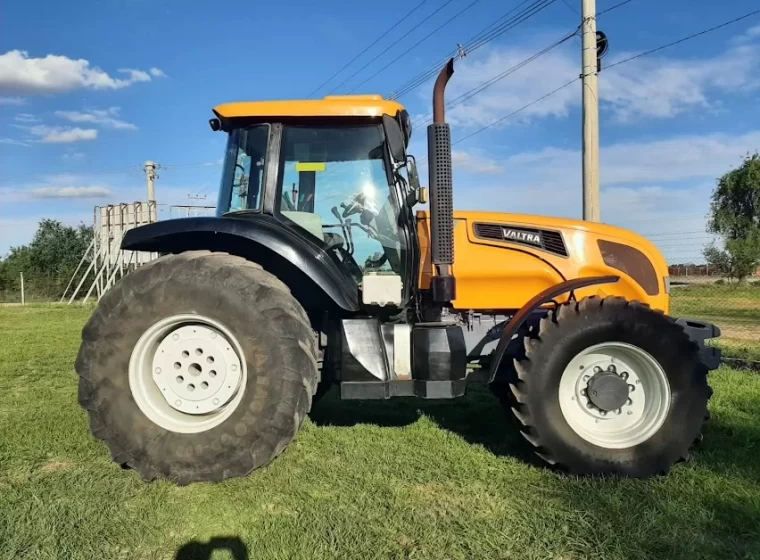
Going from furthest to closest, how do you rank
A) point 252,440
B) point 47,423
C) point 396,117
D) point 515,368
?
point 47,423, point 396,117, point 515,368, point 252,440

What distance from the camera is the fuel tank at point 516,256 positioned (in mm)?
4102

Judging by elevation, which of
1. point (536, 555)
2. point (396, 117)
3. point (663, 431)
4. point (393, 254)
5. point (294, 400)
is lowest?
point (536, 555)

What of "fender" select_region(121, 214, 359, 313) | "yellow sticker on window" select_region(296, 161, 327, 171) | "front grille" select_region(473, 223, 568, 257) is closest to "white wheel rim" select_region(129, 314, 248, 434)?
"fender" select_region(121, 214, 359, 313)

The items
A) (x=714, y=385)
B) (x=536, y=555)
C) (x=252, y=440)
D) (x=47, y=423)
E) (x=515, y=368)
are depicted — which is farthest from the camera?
(x=714, y=385)

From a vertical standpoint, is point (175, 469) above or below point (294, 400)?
below

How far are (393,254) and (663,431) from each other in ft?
6.41

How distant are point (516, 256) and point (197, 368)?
2205 millimetres

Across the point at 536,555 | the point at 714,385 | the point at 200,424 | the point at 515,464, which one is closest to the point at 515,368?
the point at 515,464

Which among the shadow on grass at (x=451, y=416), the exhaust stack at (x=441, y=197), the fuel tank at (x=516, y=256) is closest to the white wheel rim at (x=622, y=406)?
the shadow on grass at (x=451, y=416)

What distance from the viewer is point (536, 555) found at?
2.56 meters

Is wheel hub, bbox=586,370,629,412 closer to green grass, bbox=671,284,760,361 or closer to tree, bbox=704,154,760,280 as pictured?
green grass, bbox=671,284,760,361

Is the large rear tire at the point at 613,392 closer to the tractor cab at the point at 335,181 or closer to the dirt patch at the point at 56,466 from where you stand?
the tractor cab at the point at 335,181

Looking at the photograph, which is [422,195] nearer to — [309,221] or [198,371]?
[309,221]

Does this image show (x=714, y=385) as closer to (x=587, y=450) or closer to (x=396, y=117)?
(x=587, y=450)
